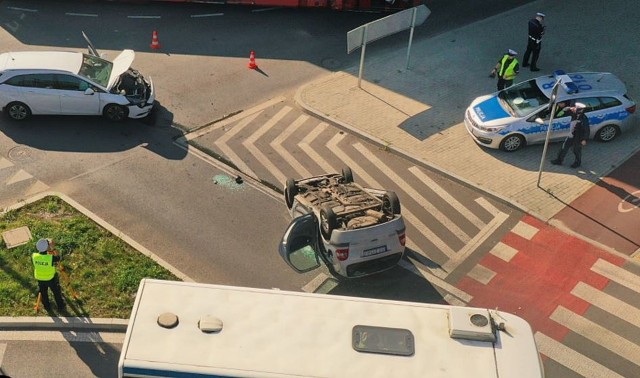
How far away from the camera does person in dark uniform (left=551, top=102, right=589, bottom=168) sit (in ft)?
56.8

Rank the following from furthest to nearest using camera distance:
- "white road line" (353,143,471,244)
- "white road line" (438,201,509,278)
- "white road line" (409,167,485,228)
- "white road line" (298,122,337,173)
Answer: "white road line" (298,122,337,173) → "white road line" (409,167,485,228) → "white road line" (353,143,471,244) → "white road line" (438,201,509,278)

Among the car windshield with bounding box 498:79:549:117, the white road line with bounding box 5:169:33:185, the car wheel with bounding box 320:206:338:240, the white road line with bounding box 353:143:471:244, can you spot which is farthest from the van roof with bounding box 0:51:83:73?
the car windshield with bounding box 498:79:549:117

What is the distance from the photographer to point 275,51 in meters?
22.9

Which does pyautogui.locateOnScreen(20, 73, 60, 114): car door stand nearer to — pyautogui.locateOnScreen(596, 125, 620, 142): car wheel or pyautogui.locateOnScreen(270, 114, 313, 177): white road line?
pyautogui.locateOnScreen(270, 114, 313, 177): white road line

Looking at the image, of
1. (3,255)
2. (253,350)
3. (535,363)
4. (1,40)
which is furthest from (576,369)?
(1,40)

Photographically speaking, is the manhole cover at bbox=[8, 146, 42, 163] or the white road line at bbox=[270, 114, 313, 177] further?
the white road line at bbox=[270, 114, 313, 177]

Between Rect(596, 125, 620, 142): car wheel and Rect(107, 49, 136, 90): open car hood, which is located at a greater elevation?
Rect(107, 49, 136, 90): open car hood

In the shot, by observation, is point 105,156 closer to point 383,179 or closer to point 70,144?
point 70,144

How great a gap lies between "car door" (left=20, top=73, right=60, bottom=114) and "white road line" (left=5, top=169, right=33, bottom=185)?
2227 millimetres

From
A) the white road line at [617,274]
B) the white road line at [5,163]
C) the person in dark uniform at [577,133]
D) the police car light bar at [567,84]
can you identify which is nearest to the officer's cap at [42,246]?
the white road line at [5,163]

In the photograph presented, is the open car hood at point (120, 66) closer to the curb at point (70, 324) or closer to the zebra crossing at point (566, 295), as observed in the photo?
the curb at point (70, 324)

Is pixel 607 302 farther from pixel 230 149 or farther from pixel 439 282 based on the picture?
pixel 230 149

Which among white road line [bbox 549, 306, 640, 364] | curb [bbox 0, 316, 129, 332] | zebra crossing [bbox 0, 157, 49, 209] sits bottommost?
curb [bbox 0, 316, 129, 332]

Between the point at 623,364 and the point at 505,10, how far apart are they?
16.5 meters
